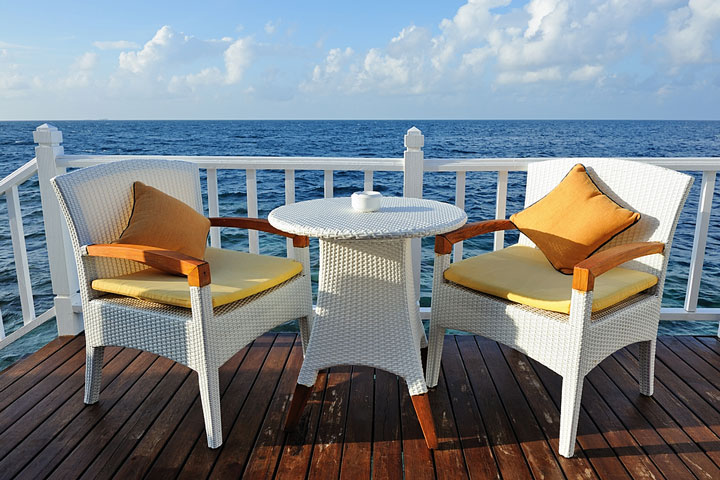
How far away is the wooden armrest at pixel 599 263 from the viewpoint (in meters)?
1.59

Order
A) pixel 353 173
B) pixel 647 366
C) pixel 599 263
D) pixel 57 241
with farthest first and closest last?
pixel 353 173
pixel 57 241
pixel 647 366
pixel 599 263

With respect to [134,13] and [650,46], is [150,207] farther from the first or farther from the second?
[650,46]

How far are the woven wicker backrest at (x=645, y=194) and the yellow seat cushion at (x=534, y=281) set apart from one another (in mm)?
115

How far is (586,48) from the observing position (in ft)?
90.7

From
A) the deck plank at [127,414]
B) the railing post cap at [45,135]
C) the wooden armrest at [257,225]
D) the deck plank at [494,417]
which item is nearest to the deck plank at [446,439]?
the deck plank at [494,417]

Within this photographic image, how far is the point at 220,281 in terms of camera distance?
6.14 ft

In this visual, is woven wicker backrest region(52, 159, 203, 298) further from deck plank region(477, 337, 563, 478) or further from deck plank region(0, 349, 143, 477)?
deck plank region(477, 337, 563, 478)

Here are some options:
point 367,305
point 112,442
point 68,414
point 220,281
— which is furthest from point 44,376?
point 367,305

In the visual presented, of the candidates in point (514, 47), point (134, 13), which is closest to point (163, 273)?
point (514, 47)

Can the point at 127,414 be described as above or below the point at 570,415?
below

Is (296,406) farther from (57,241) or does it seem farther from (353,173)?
(353,173)

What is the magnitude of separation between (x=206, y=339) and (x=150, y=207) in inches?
25.7

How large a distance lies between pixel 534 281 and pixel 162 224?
1.44m

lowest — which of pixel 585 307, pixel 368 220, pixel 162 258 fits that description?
pixel 585 307
